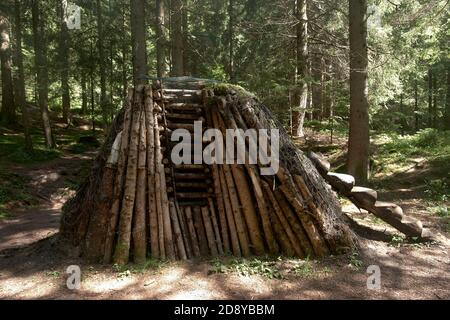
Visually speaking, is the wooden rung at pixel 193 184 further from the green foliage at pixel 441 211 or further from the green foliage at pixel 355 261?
the green foliage at pixel 441 211

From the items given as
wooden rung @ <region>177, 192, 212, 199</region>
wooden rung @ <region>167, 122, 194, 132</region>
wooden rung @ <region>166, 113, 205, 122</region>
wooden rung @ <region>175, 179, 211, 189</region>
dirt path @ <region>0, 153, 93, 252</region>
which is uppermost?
wooden rung @ <region>166, 113, 205, 122</region>

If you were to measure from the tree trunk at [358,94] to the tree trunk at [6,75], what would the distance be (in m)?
15.7

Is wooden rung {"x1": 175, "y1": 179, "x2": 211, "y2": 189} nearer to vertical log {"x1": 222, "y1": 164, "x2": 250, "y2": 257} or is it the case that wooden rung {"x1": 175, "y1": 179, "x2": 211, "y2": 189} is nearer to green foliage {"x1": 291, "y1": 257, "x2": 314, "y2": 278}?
vertical log {"x1": 222, "y1": 164, "x2": 250, "y2": 257}

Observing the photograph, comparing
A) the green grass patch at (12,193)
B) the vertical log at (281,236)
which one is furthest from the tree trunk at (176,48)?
the vertical log at (281,236)

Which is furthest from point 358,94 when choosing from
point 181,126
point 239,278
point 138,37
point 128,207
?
point 138,37

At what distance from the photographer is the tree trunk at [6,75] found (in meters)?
17.0

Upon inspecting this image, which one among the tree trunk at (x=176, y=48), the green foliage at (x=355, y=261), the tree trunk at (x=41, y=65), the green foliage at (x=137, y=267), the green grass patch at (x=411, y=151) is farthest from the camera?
the tree trunk at (x=176, y=48)

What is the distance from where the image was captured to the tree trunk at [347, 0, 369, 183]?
969 cm

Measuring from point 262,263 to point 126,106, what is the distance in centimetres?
348

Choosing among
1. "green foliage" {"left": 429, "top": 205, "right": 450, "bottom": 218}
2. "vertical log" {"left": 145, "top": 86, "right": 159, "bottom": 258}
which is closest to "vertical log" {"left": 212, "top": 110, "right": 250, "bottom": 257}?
"vertical log" {"left": 145, "top": 86, "right": 159, "bottom": 258}

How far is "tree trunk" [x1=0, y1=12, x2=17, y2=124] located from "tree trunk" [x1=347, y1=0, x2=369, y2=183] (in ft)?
51.6

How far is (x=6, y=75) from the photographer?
1883 centimetres

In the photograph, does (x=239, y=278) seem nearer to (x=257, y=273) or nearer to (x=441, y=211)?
(x=257, y=273)
